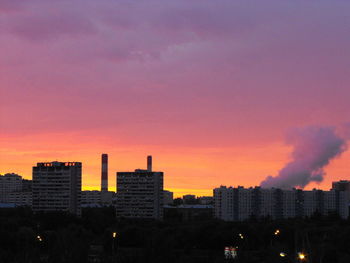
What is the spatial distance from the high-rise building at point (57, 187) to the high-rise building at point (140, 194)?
5573mm

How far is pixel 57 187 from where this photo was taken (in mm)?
95188

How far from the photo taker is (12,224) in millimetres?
52969

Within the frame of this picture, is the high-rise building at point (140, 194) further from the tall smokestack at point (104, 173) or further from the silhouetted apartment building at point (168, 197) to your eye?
the silhouetted apartment building at point (168, 197)

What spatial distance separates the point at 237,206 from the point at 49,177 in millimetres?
23744

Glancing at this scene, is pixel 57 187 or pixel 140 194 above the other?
pixel 57 187

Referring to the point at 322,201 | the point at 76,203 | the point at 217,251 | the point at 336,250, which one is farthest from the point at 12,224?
the point at 322,201

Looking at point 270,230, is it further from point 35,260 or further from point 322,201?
point 322,201

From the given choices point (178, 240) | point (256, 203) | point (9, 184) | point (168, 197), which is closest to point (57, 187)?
point (256, 203)

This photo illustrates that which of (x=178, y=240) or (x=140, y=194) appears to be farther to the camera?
(x=140, y=194)

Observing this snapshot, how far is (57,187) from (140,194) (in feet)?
33.9

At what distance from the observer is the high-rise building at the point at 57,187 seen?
94.4 m

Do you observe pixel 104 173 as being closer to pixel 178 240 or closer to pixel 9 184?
pixel 9 184

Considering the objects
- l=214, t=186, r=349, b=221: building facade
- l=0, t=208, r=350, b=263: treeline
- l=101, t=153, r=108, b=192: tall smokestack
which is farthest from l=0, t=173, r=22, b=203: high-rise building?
l=0, t=208, r=350, b=263: treeline

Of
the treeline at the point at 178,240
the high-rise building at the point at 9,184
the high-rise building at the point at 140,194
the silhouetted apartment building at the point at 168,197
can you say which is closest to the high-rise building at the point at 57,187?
the high-rise building at the point at 140,194
